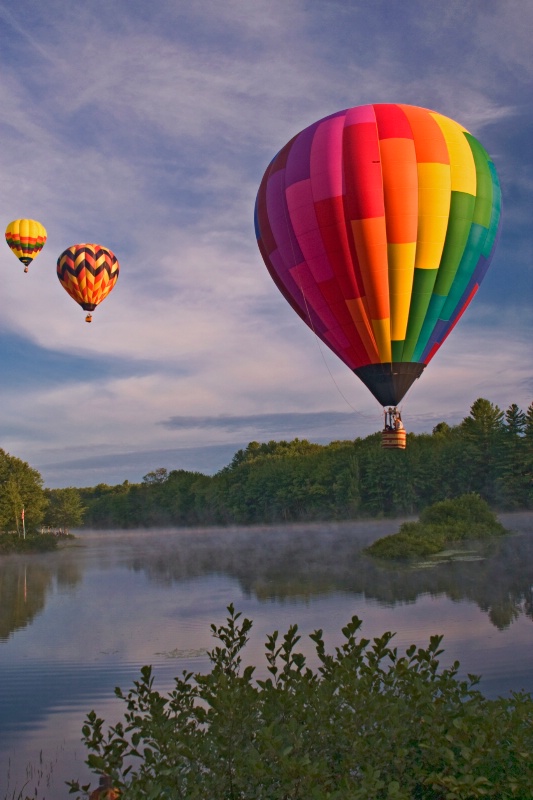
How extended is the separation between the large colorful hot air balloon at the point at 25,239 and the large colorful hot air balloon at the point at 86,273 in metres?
3.50

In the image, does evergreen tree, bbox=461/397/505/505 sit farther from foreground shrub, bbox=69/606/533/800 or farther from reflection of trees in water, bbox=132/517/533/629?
foreground shrub, bbox=69/606/533/800

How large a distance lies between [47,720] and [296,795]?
826 cm

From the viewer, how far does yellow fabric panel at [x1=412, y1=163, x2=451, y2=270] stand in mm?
19969

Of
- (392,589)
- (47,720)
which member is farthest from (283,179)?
(47,720)

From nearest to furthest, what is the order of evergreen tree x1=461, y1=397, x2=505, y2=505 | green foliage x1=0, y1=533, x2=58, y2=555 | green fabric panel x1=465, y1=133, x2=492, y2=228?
green fabric panel x1=465, y1=133, x2=492, y2=228
green foliage x1=0, y1=533, x2=58, y2=555
evergreen tree x1=461, y1=397, x2=505, y2=505

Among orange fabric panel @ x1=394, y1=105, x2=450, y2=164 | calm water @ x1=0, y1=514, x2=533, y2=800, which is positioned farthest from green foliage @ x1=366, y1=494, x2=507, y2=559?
orange fabric panel @ x1=394, y1=105, x2=450, y2=164

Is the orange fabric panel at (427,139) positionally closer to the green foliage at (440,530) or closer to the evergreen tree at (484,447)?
the green foliage at (440,530)

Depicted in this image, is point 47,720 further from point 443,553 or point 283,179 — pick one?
point 443,553

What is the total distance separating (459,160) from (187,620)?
52.2 ft

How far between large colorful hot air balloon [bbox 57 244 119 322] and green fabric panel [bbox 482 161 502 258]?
22121 mm

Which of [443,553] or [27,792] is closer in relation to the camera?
[27,792]

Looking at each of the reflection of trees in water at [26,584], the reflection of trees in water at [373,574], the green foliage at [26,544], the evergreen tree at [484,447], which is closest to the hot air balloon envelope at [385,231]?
the reflection of trees in water at [373,574]

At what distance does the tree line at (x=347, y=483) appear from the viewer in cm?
6225

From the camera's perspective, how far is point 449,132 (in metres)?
21.1
